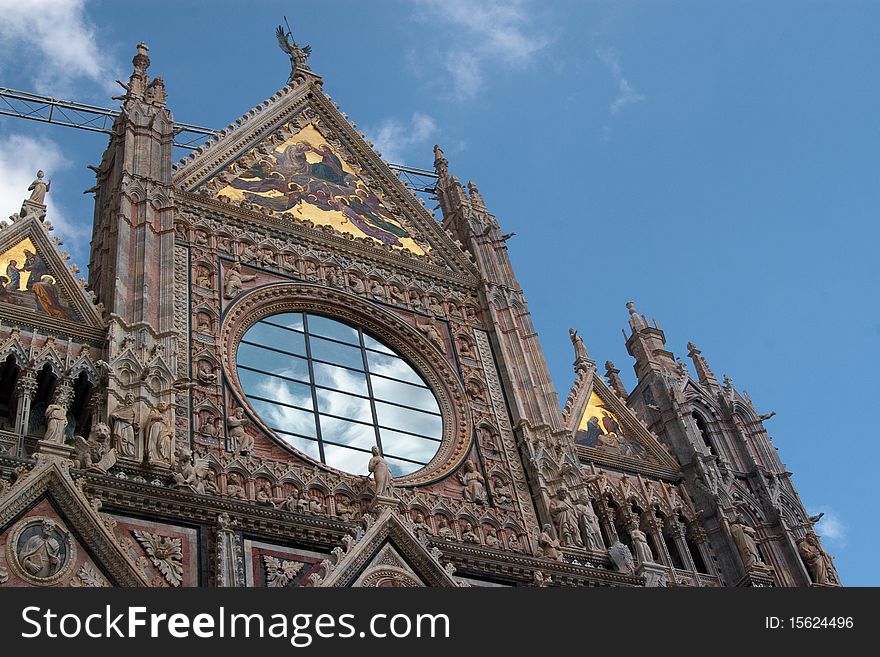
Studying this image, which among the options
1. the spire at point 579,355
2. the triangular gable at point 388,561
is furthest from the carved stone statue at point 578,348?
the triangular gable at point 388,561

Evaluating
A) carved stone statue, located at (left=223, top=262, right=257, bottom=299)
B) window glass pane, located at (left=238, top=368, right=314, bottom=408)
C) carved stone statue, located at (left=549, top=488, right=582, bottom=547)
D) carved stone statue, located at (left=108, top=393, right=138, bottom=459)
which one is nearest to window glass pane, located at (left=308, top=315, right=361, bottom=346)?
carved stone statue, located at (left=223, top=262, right=257, bottom=299)

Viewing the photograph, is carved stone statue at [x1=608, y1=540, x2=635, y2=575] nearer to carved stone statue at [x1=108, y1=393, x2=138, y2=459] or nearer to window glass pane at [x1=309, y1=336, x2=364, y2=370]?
window glass pane at [x1=309, y1=336, x2=364, y2=370]

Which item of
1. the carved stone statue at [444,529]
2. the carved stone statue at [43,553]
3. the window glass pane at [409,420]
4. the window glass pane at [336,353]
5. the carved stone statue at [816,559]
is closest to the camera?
the carved stone statue at [43,553]

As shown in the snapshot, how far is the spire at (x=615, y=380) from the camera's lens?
71.8ft

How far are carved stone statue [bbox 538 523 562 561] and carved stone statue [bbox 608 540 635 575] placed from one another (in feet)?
2.73

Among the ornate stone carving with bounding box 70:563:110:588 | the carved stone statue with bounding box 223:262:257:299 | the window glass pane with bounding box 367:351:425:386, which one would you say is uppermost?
the carved stone statue with bounding box 223:262:257:299

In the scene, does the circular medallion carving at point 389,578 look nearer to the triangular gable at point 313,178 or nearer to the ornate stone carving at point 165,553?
the ornate stone carving at point 165,553

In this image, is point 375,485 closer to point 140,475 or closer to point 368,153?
point 140,475

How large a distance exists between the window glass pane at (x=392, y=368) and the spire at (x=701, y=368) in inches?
231

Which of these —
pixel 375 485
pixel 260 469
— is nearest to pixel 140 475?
pixel 260 469

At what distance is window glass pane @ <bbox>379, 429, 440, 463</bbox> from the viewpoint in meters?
17.6

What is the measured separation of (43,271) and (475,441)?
6.59 m

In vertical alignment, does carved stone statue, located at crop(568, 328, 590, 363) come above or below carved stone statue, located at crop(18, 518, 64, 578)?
above

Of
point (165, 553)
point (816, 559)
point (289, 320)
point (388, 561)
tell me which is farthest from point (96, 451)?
point (816, 559)
